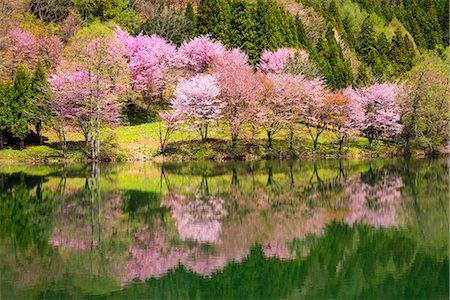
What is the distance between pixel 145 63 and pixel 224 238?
3705 centimetres

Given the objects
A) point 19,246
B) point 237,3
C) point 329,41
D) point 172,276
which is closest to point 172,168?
point 19,246

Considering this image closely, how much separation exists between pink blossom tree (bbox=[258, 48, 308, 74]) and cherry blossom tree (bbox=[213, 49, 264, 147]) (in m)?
8.56

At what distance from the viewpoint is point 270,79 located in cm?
4844

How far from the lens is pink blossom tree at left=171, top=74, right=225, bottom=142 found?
44.8 meters

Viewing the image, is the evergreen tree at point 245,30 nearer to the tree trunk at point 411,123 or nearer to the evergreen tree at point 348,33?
the tree trunk at point 411,123

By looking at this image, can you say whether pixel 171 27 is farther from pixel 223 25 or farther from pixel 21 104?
pixel 21 104

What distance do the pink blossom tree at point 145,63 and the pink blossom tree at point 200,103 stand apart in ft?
17.3

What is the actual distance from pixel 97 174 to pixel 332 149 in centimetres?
2395

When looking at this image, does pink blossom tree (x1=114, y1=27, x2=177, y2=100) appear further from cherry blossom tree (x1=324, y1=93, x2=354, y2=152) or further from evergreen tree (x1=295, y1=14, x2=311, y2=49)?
evergreen tree (x1=295, y1=14, x2=311, y2=49)

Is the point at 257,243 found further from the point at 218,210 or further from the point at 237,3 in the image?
the point at 237,3

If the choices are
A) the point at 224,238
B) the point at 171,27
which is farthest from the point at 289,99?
the point at 224,238

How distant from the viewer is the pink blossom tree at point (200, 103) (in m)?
44.8

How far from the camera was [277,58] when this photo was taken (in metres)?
55.4

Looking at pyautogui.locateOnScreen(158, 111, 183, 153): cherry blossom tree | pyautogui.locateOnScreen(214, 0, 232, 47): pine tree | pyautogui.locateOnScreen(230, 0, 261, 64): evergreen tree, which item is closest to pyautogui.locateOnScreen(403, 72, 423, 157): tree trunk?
pyautogui.locateOnScreen(230, 0, 261, 64): evergreen tree
